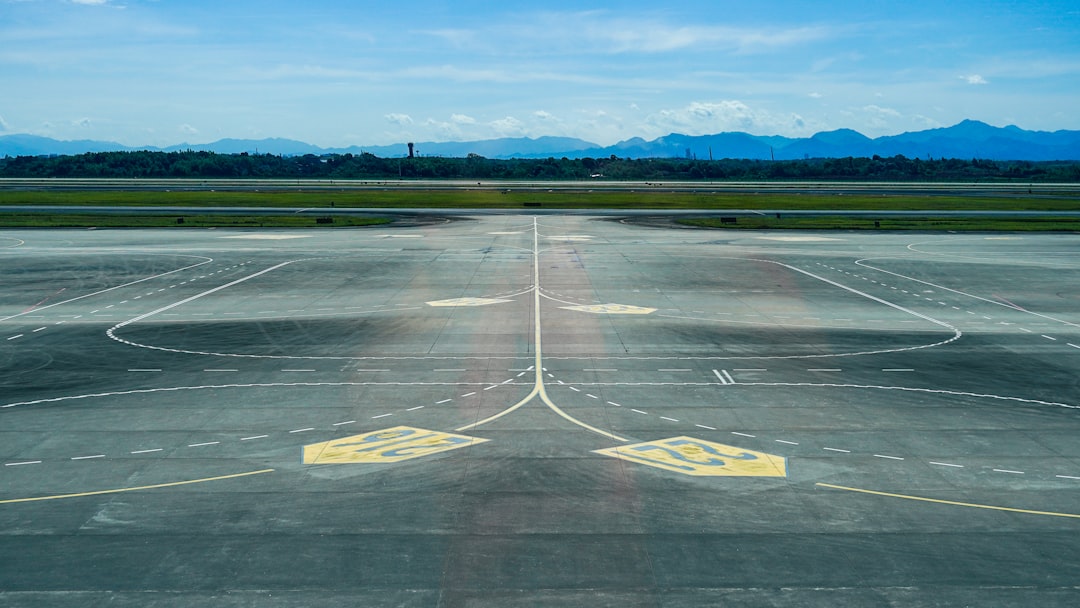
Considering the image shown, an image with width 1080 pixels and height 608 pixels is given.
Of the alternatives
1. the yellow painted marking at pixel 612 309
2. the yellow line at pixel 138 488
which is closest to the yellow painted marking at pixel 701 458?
the yellow line at pixel 138 488

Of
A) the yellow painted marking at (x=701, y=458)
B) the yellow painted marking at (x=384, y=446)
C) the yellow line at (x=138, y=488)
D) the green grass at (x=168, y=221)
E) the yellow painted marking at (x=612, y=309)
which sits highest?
the green grass at (x=168, y=221)

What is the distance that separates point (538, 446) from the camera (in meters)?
22.4

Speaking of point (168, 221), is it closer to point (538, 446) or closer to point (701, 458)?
point (538, 446)

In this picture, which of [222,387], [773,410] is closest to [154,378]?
[222,387]

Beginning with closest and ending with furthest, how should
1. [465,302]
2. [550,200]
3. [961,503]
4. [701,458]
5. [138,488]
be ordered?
[961,503], [138,488], [701,458], [465,302], [550,200]

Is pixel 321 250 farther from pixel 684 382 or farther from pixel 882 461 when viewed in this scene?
pixel 882 461

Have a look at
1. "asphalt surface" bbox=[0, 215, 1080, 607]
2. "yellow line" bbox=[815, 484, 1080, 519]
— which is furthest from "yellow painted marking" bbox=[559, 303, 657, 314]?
"yellow line" bbox=[815, 484, 1080, 519]

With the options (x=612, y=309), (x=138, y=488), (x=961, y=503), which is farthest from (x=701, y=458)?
(x=612, y=309)

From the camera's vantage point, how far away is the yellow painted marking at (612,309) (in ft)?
141

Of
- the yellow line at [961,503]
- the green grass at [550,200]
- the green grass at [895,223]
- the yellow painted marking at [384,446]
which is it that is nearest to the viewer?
the yellow line at [961,503]

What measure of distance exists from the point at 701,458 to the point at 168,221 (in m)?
85.5

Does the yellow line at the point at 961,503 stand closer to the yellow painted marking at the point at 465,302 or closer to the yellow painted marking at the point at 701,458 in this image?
the yellow painted marking at the point at 701,458

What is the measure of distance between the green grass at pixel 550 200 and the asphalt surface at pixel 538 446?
233 ft

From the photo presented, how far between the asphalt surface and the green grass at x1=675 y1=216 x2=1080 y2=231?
128 feet
